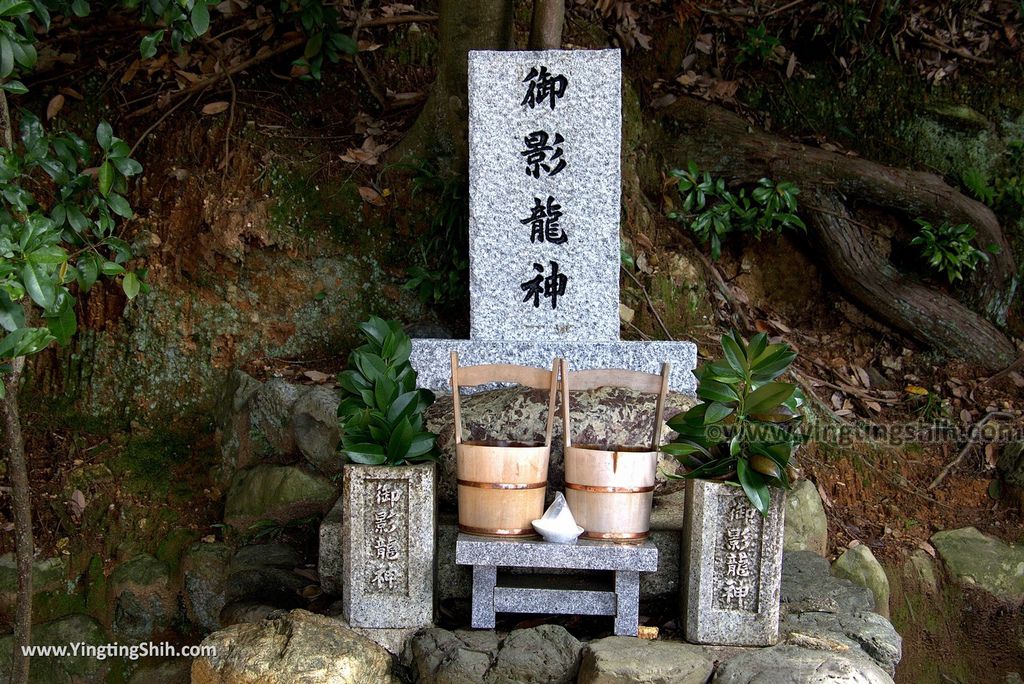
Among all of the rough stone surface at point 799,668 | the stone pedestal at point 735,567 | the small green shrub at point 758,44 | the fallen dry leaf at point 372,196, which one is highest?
the small green shrub at point 758,44

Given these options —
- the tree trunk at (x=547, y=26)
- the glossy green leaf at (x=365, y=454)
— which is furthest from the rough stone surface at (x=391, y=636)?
the tree trunk at (x=547, y=26)

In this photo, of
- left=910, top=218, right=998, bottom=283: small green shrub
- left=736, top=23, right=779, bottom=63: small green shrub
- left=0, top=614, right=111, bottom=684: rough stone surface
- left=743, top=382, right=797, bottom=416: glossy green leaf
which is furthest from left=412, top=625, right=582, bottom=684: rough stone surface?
left=736, top=23, right=779, bottom=63: small green shrub

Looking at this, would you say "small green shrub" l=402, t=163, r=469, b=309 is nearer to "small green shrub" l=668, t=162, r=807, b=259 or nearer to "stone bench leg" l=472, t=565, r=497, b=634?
"small green shrub" l=668, t=162, r=807, b=259

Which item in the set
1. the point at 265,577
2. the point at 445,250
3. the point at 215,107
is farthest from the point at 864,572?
the point at 215,107

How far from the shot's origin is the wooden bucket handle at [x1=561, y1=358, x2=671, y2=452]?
3740 mm

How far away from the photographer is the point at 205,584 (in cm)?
490

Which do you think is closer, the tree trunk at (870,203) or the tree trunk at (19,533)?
the tree trunk at (19,533)

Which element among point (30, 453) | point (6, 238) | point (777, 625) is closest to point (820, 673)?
point (777, 625)

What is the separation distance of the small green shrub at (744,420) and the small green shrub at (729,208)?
270 cm

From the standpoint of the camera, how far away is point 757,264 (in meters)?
6.48

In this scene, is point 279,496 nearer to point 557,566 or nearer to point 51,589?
point 51,589

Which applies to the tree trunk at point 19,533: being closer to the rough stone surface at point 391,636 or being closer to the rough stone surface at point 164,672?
the rough stone surface at point 164,672

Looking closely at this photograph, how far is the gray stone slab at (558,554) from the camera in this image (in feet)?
11.0

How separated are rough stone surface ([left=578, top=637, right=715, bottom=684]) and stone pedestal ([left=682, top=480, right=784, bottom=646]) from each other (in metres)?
0.14
